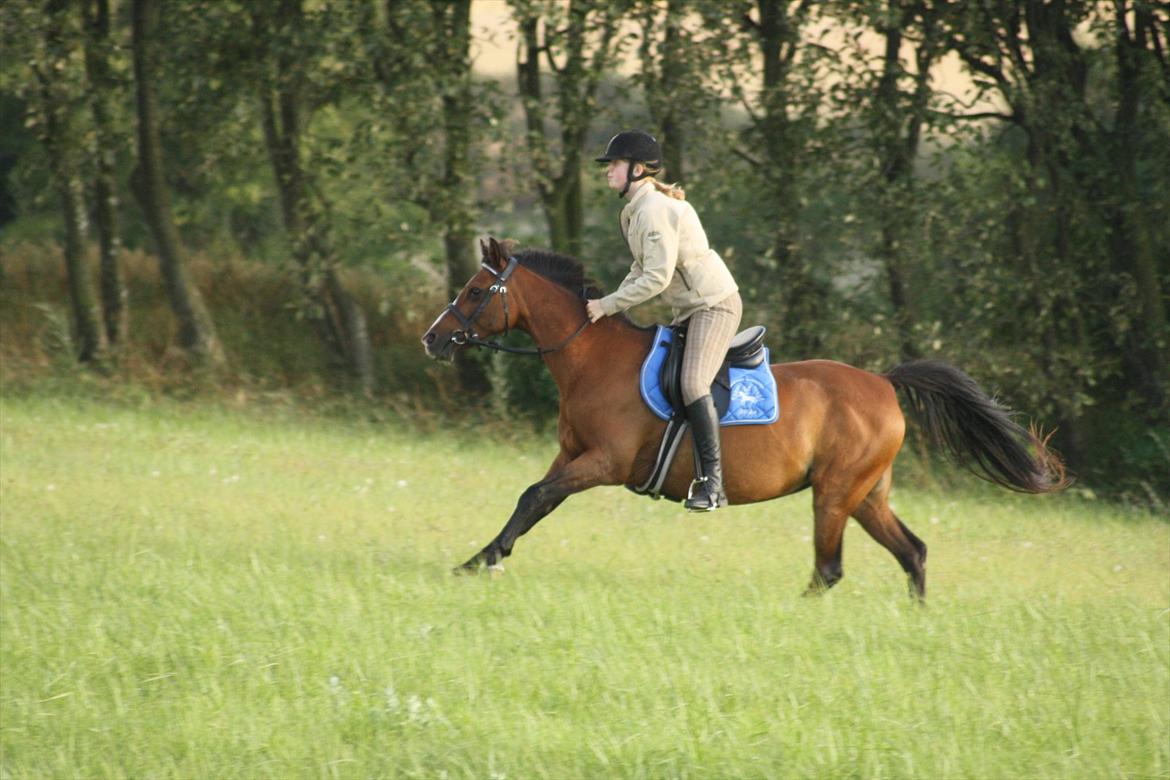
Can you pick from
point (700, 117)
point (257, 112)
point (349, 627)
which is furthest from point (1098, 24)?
point (349, 627)

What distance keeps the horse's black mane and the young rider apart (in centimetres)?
35

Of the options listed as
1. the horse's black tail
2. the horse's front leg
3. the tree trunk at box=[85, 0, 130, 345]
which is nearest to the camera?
the horse's front leg

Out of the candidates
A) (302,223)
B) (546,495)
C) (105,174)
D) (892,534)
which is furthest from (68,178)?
(892,534)

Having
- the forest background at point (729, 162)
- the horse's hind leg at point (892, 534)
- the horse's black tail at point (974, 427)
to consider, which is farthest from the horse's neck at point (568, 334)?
the forest background at point (729, 162)

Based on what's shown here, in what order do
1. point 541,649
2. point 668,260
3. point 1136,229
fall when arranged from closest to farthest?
point 541,649, point 668,260, point 1136,229

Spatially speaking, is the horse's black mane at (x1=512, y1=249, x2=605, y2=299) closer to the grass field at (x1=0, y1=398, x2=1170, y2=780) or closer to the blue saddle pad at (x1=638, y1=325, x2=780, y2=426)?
the blue saddle pad at (x1=638, y1=325, x2=780, y2=426)

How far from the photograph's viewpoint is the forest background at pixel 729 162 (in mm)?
15828

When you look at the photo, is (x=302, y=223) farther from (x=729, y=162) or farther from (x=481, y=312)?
(x=481, y=312)

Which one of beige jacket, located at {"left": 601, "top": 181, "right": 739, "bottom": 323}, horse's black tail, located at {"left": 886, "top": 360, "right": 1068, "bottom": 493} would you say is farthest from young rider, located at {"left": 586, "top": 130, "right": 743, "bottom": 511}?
horse's black tail, located at {"left": 886, "top": 360, "right": 1068, "bottom": 493}

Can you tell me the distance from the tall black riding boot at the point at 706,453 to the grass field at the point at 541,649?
581 millimetres

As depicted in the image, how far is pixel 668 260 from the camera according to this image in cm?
781

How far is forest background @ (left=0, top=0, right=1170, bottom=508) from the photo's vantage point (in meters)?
15.8

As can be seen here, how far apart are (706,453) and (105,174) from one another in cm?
1387

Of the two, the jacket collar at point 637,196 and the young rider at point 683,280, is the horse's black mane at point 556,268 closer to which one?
the young rider at point 683,280
